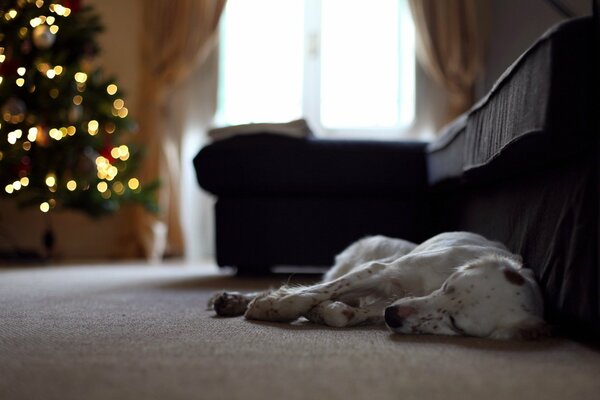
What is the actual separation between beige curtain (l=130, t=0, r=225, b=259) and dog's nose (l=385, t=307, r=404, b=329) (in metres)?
4.05

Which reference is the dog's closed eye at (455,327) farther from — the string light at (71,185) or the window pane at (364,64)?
the window pane at (364,64)

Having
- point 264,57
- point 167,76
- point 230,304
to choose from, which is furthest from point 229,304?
point 264,57

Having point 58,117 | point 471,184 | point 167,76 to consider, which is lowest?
point 471,184

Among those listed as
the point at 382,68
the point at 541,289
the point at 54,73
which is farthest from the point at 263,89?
the point at 541,289

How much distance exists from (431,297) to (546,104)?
538mm

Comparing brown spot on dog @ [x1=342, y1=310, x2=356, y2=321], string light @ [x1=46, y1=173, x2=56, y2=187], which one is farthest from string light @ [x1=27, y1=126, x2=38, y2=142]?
brown spot on dog @ [x1=342, y1=310, x2=356, y2=321]

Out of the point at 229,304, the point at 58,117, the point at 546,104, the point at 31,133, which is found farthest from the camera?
the point at 58,117

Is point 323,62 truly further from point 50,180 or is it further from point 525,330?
point 525,330

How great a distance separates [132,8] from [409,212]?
342 centimetres

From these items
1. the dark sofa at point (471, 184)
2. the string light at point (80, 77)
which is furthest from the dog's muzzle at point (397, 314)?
the string light at point (80, 77)

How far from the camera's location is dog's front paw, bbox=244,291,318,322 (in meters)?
1.97

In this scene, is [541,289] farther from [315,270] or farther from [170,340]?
[315,270]

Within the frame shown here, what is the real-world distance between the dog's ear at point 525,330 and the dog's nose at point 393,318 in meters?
0.24

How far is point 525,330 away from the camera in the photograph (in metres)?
1.69
